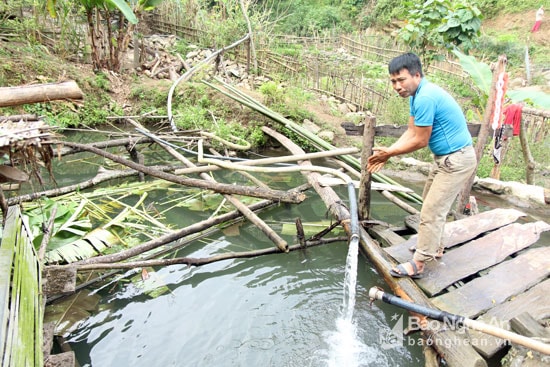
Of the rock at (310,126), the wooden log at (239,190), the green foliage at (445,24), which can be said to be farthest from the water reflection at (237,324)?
the green foliage at (445,24)

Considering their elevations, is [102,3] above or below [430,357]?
above

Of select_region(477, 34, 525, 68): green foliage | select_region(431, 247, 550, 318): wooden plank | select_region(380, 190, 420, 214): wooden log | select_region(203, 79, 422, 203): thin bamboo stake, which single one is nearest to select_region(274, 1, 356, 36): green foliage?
select_region(477, 34, 525, 68): green foliage

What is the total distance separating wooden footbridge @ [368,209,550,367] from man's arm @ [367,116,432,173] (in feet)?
3.07

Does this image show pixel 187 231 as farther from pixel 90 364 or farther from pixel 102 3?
pixel 102 3

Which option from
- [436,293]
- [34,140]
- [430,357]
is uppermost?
Answer: [34,140]

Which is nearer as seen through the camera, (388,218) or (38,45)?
(388,218)

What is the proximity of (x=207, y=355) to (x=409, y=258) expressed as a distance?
2.02 m

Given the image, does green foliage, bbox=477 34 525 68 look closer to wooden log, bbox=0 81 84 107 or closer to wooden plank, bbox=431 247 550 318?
wooden plank, bbox=431 247 550 318

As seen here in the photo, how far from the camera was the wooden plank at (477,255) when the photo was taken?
315cm

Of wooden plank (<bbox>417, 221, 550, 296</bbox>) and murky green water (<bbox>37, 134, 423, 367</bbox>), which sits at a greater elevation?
wooden plank (<bbox>417, 221, 550, 296</bbox>)

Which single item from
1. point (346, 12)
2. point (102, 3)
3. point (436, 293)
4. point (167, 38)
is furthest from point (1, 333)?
point (346, 12)

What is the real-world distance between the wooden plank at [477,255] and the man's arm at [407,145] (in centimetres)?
105

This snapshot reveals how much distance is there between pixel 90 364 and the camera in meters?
3.09

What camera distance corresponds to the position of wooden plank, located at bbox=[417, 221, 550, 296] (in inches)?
124
